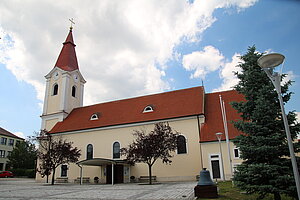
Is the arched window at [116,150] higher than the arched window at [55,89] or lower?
lower

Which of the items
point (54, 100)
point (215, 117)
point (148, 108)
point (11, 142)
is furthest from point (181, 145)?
point (11, 142)

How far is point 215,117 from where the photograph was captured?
86.8 feet

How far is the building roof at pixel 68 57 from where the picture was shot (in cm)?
3947

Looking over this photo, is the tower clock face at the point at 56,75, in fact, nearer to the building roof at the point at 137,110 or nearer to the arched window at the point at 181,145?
the building roof at the point at 137,110

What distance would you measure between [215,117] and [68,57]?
1053 inches

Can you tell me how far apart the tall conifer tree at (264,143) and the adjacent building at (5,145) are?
63890 millimetres

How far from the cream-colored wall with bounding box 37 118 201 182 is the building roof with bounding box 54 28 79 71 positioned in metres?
12.3

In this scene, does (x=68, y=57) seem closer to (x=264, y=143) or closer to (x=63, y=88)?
(x=63, y=88)

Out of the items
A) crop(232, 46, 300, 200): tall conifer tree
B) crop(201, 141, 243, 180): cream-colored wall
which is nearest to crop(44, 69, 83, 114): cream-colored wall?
crop(201, 141, 243, 180): cream-colored wall

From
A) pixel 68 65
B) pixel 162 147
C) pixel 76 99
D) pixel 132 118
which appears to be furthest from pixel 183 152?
pixel 68 65

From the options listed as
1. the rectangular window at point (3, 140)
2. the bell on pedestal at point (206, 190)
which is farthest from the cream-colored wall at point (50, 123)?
the bell on pedestal at point (206, 190)

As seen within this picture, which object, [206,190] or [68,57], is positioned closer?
[206,190]

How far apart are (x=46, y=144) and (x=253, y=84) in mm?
29166

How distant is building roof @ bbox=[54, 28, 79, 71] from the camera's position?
1554 inches
